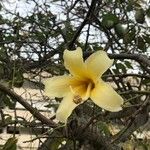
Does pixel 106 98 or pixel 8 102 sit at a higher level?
pixel 106 98

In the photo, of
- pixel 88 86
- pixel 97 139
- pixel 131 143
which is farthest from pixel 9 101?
pixel 88 86

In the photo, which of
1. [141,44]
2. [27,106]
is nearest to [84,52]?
[27,106]

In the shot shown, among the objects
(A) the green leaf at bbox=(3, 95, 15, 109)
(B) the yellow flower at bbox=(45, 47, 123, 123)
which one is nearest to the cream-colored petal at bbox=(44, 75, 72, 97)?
(B) the yellow flower at bbox=(45, 47, 123, 123)

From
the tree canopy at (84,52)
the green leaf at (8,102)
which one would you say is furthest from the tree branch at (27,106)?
the green leaf at (8,102)

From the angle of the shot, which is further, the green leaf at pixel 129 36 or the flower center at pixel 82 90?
the green leaf at pixel 129 36

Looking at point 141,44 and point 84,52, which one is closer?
point 84,52

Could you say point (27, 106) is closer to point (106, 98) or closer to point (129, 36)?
point (106, 98)

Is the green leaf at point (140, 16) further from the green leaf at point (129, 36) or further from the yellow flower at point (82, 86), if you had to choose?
the yellow flower at point (82, 86)
